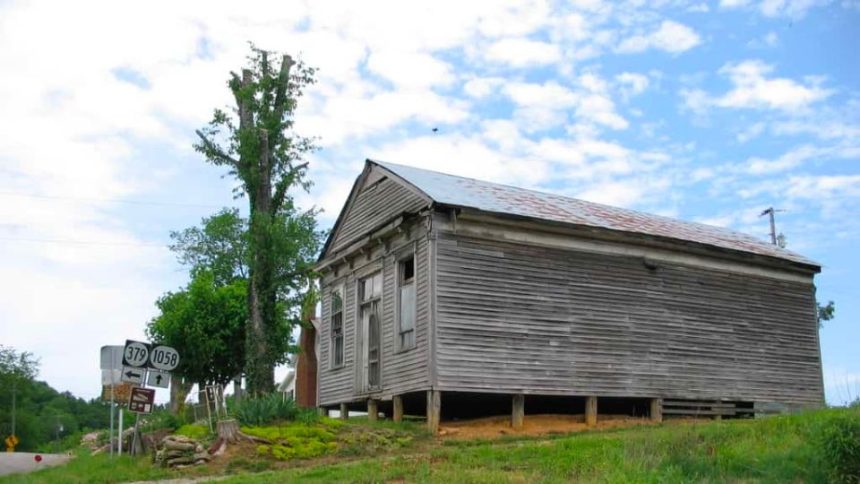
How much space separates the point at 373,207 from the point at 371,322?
3010 mm

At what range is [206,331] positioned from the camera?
38344 millimetres

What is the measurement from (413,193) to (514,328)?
3.94 meters

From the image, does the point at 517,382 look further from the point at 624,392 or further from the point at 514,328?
the point at 624,392

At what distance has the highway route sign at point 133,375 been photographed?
67.2 ft

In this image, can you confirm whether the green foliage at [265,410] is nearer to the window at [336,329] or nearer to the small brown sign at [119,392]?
the small brown sign at [119,392]

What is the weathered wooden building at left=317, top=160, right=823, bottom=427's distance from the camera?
21.3 meters

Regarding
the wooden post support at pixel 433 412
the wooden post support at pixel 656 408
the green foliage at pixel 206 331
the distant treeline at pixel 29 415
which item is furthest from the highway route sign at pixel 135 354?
the distant treeline at pixel 29 415

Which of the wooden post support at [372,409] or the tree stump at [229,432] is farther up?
the wooden post support at [372,409]

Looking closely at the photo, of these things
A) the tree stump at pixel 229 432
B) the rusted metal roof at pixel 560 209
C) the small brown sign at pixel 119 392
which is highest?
the rusted metal roof at pixel 560 209

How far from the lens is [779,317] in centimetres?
2664

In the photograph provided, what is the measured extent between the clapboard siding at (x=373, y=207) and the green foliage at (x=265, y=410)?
16.6 ft

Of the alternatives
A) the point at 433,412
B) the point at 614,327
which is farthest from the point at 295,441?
the point at 614,327

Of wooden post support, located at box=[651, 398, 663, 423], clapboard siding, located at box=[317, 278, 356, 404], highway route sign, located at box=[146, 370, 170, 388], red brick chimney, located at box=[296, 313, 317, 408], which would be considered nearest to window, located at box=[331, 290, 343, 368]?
clapboard siding, located at box=[317, 278, 356, 404]

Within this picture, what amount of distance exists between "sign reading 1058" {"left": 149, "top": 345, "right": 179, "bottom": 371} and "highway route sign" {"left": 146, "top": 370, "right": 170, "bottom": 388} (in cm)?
17
